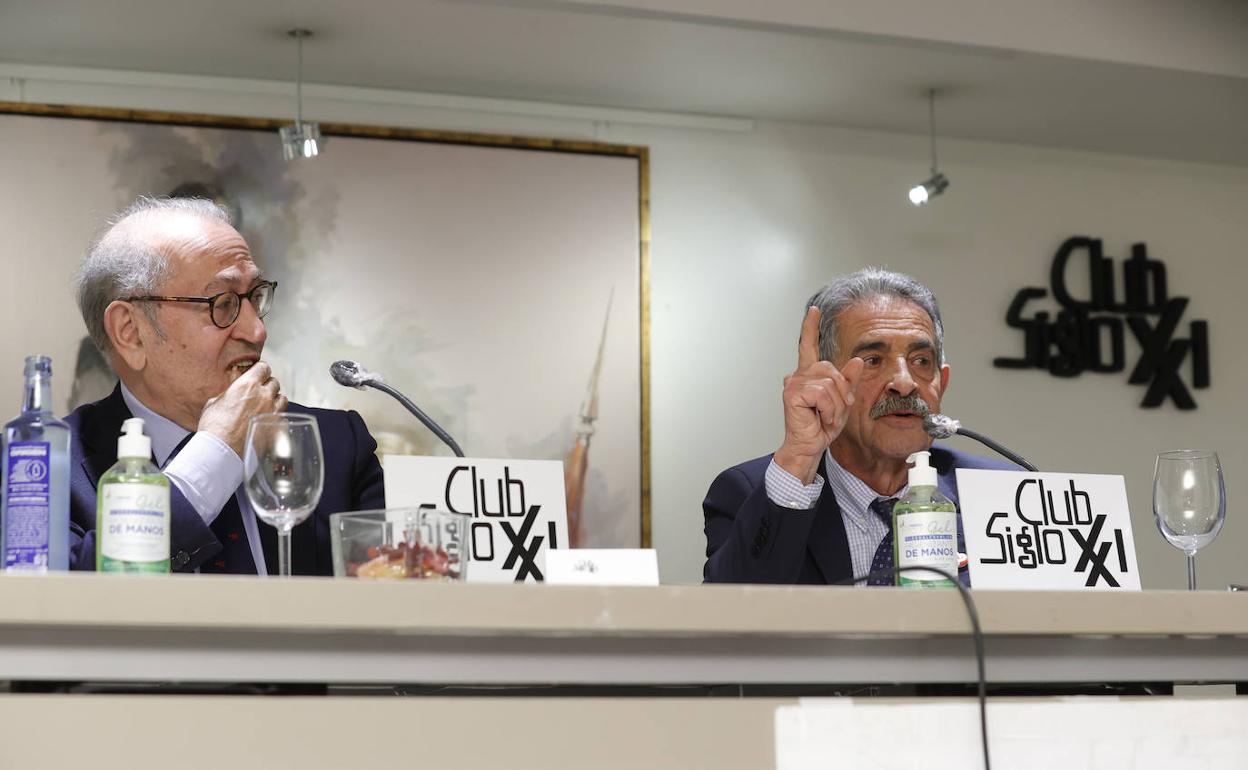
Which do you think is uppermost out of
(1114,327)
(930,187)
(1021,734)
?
(930,187)

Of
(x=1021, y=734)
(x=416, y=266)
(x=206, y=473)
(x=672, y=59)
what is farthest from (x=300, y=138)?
(x=1021, y=734)

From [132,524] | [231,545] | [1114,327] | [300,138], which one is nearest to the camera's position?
[132,524]

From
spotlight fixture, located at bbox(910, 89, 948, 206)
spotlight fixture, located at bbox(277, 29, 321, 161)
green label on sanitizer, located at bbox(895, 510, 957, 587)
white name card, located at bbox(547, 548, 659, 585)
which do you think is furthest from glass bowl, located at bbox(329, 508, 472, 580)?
spotlight fixture, located at bbox(910, 89, 948, 206)

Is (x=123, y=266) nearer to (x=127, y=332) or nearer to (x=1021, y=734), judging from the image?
(x=127, y=332)

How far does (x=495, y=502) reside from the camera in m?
1.65

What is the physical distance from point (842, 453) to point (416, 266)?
6.60 feet

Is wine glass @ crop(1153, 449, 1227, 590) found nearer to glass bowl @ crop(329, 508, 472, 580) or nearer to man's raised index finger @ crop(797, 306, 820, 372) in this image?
man's raised index finger @ crop(797, 306, 820, 372)

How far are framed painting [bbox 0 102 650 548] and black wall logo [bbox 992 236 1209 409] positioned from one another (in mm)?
1358

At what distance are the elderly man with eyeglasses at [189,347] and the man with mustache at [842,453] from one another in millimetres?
558

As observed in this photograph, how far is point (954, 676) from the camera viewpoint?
4.01ft

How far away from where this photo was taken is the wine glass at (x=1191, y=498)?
1.72m

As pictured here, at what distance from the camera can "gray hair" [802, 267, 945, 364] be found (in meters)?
2.45

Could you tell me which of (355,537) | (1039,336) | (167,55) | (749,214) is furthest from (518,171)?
(355,537)

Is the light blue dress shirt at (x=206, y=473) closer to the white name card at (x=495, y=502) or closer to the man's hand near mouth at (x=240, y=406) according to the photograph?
the man's hand near mouth at (x=240, y=406)
